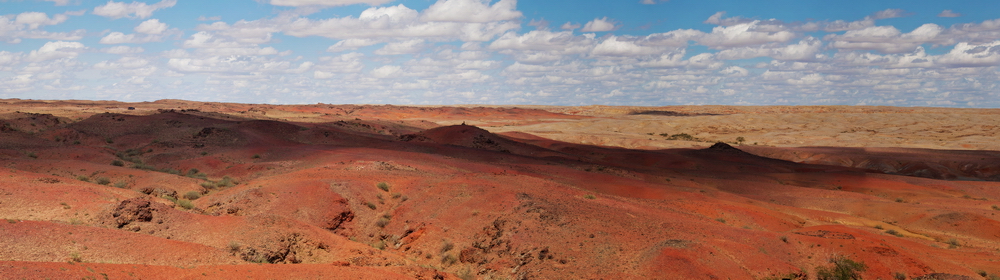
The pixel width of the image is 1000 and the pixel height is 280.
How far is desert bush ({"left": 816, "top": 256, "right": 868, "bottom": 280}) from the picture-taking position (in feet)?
47.2

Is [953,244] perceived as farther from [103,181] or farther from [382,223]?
[103,181]

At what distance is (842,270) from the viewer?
14406 millimetres

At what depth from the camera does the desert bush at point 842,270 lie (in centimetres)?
1440

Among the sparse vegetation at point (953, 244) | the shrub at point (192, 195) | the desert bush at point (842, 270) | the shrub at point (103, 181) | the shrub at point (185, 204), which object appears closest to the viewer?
the desert bush at point (842, 270)

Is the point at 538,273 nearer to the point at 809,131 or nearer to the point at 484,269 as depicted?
the point at 484,269

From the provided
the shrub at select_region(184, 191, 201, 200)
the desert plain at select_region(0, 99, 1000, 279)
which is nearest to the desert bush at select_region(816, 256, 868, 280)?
the desert plain at select_region(0, 99, 1000, 279)

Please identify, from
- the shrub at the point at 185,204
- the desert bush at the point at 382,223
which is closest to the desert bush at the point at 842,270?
the desert bush at the point at 382,223

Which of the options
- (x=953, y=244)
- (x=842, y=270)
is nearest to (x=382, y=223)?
(x=842, y=270)

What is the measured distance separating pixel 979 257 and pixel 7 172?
28741 millimetres

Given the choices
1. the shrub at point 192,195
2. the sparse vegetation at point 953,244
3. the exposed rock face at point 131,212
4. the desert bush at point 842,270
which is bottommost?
the sparse vegetation at point 953,244

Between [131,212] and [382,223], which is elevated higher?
[131,212]

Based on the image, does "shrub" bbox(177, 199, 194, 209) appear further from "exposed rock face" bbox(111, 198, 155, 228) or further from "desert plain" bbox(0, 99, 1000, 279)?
"exposed rock face" bbox(111, 198, 155, 228)

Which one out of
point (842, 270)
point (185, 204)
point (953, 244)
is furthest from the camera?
point (953, 244)

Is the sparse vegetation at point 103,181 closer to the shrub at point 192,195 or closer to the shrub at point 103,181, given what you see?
the shrub at point 103,181
